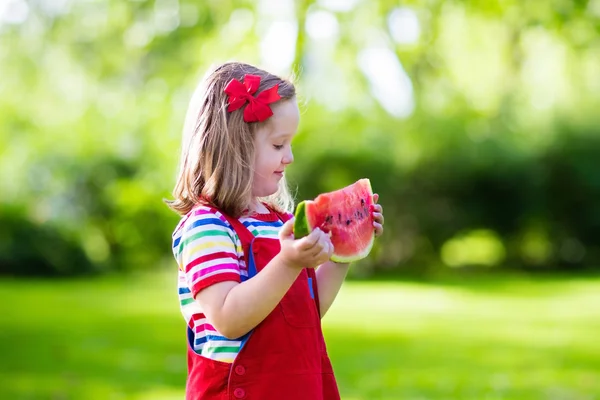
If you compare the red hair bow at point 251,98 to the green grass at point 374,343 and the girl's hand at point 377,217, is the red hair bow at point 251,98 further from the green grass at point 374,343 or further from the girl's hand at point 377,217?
the green grass at point 374,343

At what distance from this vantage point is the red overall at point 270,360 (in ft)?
8.20

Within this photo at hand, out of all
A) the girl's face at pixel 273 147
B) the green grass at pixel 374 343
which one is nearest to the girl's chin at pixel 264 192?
the girl's face at pixel 273 147

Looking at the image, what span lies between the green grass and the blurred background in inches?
1.9

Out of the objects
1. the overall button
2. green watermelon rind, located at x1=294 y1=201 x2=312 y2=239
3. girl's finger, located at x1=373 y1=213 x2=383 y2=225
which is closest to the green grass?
girl's finger, located at x1=373 y1=213 x2=383 y2=225

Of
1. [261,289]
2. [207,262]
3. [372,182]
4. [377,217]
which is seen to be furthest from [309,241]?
[372,182]

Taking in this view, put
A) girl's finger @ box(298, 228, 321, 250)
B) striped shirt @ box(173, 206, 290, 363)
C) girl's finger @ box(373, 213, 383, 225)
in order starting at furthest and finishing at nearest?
girl's finger @ box(373, 213, 383, 225) < striped shirt @ box(173, 206, 290, 363) < girl's finger @ box(298, 228, 321, 250)

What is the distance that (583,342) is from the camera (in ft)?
33.3

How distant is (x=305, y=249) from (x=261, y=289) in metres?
0.17

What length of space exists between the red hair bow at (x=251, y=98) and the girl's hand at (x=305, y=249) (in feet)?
1.30

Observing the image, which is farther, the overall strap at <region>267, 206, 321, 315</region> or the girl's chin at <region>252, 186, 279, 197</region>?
the overall strap at <region>267, 206, 321, 315</region>

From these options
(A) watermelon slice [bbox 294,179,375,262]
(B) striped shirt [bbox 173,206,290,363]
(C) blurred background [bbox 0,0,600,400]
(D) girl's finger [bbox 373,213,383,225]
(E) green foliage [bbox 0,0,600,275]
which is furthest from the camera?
(E) green foliage [bbox 0,0,600,275]

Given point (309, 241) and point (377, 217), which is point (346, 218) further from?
point (309, 241)

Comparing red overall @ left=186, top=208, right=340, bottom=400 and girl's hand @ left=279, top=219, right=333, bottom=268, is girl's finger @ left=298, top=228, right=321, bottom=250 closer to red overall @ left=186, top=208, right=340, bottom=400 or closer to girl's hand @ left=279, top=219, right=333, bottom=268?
girl's hand @ left=279, top=219, right=333, bottom=268

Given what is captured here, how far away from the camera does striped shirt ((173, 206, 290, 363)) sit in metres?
2.47
